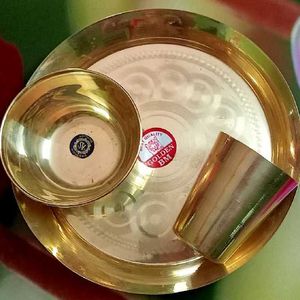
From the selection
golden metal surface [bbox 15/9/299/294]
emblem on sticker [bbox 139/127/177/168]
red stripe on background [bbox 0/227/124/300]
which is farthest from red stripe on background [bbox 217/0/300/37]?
red stripe on background [bbox 0/227/124/300]

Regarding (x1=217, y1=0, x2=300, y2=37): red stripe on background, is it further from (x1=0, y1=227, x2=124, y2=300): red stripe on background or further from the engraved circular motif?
(x1=0, y1=227, x2=124, y2=300): red stripe on background

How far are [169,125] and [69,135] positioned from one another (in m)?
0.10

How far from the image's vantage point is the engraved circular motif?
671mm

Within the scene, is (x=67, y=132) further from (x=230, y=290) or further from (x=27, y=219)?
(x=230, y=290)

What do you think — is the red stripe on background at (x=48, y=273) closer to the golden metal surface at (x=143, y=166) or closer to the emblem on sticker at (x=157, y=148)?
the golden metal surface at (x=143, y=166)

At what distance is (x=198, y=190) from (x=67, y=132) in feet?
0.45

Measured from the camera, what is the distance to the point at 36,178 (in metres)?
0.67

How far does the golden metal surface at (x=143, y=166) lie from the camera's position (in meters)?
0.66

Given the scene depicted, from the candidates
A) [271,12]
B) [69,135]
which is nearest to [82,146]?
[69,135]

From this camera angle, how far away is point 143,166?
678mm

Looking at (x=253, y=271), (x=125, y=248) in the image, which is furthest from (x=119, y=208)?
(x=253, y=271)

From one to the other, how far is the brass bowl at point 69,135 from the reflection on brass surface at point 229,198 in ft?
0.24

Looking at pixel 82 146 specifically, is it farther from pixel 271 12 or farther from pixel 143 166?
pixel 271 12

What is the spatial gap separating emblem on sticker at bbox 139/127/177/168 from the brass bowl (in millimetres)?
21
